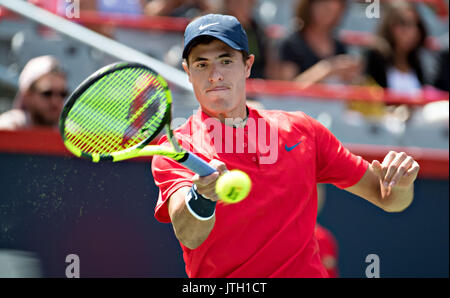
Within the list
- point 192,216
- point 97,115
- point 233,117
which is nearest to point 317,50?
point 233,117

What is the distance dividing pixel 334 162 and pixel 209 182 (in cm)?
68

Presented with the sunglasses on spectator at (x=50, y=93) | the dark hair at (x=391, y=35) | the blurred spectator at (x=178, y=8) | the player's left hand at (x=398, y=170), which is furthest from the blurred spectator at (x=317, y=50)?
the player's left hand at (x=398, y=170)

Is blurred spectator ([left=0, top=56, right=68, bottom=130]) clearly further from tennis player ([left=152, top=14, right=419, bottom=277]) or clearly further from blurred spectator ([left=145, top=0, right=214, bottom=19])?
blurred spectator ([left=145, top=0, right=214, bottom=19])

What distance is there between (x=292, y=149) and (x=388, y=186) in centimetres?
38

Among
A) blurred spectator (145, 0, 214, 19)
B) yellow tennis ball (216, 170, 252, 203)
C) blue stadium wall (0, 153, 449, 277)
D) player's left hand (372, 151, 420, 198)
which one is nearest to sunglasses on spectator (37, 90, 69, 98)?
blue stadium wall (0, 153, 449, 277)

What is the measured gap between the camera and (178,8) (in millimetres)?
5938

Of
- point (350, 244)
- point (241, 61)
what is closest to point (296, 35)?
point (350, 244)

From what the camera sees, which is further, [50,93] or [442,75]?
[442,75]

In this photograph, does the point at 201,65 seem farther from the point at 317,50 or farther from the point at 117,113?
the point at 317,50

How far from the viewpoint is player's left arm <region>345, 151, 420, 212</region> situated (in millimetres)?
2574

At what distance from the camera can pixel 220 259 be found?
2428 millimetres

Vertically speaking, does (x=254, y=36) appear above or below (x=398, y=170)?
above

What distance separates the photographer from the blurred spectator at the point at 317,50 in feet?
16.9

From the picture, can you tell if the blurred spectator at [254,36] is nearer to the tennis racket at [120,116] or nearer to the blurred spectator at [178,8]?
the blurred spectator at [178,8]
